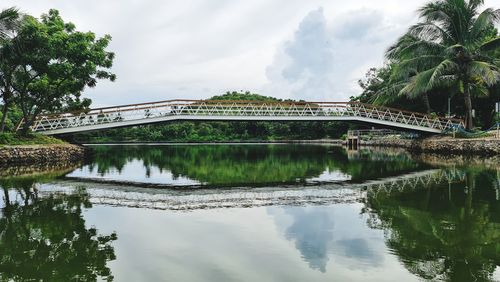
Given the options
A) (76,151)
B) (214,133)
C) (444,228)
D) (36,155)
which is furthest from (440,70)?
(214,133)

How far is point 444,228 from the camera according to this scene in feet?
24.3

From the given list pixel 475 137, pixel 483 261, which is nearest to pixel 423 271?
pixel 483 261

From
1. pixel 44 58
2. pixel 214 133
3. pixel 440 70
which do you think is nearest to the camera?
pixel 44 58

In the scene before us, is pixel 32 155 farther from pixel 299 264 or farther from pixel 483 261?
pixel 483 261

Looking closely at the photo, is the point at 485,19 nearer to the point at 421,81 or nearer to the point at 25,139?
the point at 421,81

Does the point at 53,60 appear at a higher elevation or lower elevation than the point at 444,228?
higher

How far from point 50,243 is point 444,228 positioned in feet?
22.0

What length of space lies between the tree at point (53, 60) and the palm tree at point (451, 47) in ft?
64.1

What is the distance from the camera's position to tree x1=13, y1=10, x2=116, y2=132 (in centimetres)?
2155

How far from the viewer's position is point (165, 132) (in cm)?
6366

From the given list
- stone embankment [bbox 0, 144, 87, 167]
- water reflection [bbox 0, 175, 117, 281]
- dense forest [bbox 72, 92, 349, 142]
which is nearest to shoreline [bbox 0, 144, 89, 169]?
stone embankment [bbox 0, 144, 87, 167]

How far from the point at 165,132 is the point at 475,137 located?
46055mm

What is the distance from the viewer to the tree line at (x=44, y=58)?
21.0 meters

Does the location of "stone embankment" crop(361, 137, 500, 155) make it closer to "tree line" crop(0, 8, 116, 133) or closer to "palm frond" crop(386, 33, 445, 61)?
"palm frond" crop(386, 33, 445, 61)
